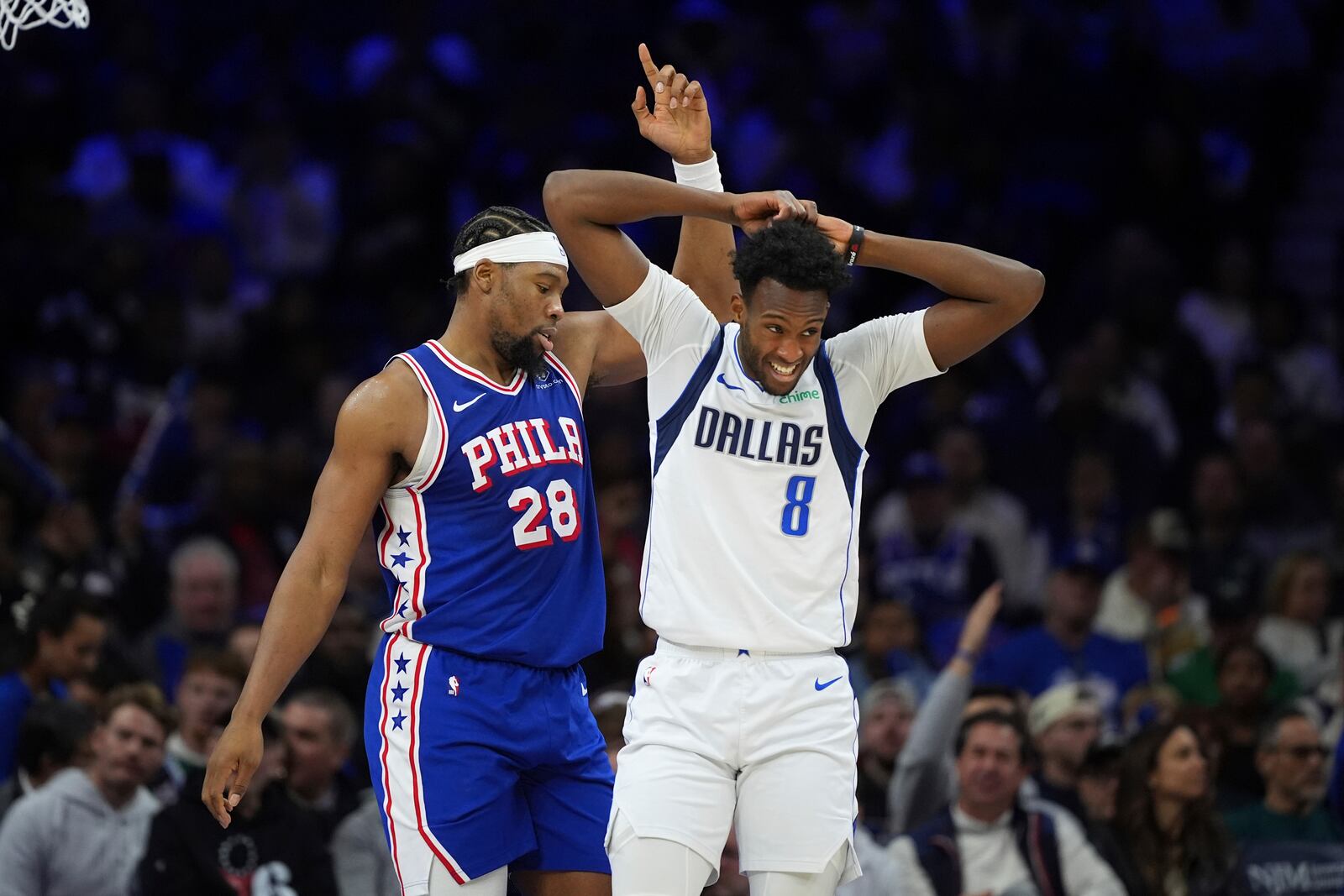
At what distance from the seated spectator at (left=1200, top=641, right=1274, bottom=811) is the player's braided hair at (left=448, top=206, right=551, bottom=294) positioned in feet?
15.5

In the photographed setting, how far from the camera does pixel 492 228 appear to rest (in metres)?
5.78

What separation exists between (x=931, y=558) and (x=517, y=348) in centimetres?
625

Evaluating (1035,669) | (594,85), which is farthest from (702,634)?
(594,85)

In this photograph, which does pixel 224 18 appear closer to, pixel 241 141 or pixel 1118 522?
pixel 241 141

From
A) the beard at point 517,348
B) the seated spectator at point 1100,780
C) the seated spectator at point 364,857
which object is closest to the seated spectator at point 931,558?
the seated spectator at point 1100,780

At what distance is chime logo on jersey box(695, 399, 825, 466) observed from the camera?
5.23 m

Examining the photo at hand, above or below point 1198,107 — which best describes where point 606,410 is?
below

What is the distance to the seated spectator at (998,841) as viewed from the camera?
25.7 ft

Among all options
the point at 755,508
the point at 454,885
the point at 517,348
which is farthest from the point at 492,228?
the point at 454,885

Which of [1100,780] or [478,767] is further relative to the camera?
[1100,780]

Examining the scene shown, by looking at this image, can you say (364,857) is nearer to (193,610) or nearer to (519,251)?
(193,610)

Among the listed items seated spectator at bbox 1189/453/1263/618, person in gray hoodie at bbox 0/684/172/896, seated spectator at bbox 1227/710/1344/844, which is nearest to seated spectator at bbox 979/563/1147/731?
seated spectator at bbox 1189/453/1263/618

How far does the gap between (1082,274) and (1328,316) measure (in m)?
1.86

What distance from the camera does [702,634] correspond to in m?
5.15
